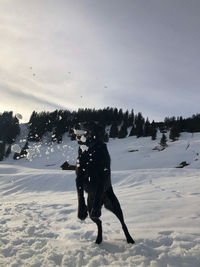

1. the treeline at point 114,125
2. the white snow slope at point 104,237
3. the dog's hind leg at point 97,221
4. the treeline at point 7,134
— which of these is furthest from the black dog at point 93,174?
the treeline at point 7,134

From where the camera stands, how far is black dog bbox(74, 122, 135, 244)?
446 cm

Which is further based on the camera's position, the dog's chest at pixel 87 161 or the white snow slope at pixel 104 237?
the dog's chest at pixel 87 161

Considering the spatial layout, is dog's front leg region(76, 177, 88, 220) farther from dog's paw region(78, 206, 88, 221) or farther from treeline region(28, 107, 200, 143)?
treeline region(28, 107, 200, 143)

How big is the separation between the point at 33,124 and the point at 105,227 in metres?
62.3

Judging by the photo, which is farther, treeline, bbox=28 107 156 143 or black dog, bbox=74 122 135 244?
treeline, bbox=28 107 156 143

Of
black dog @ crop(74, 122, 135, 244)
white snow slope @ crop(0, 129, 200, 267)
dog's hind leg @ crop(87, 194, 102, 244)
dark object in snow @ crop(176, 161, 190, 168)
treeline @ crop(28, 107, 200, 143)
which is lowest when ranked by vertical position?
dark object in snow @ crop(176, 161, 190, 168)

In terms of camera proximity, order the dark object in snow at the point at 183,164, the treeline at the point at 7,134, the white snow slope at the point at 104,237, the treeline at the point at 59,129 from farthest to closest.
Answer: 1. the treeline at the point at 7,134
2. the treeline at the point at 59,129
3. the dark object in snow at the point at 183,164
4. the white snow slope at the point at 104,237

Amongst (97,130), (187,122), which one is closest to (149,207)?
(97,130)

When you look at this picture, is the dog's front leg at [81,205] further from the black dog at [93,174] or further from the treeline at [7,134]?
the treeline at [7,134]

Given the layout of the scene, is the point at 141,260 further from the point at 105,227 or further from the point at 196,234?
the point at 105,227

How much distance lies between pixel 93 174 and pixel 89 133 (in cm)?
81

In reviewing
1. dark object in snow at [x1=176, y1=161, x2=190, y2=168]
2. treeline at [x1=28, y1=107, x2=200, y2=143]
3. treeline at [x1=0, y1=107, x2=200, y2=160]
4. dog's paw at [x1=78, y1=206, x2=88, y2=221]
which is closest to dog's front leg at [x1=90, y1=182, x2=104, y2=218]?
dog's paw at [x1=78, y1=206, x2=88, y2=221]

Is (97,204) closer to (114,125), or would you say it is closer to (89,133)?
(89,133)

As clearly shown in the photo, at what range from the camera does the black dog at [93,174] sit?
4465 mm
